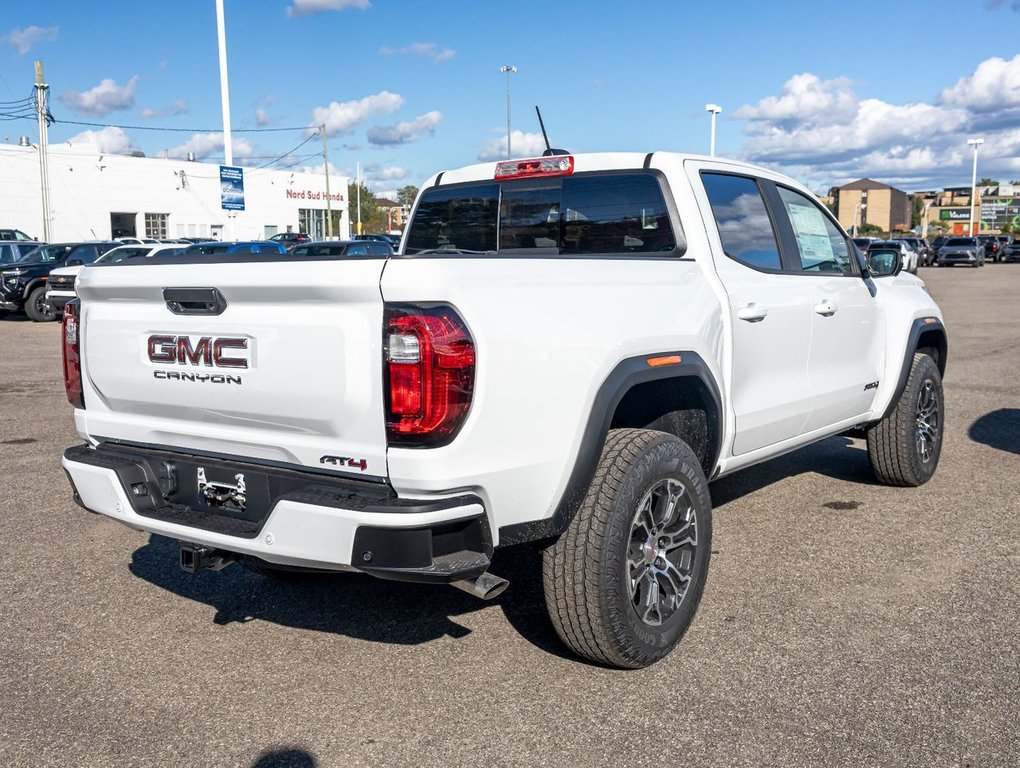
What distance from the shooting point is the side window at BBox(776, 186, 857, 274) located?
17.0 ft

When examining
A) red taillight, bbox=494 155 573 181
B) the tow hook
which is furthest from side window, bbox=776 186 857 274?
the tow hook

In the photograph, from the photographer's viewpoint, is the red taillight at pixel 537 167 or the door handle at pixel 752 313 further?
the red taillight at pixel 537 167

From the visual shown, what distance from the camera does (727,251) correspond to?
4477mm

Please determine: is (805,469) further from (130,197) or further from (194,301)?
(130,197)

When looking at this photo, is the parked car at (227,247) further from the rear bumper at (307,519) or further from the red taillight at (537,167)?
the rear bumper at (307,519)

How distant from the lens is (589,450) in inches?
131

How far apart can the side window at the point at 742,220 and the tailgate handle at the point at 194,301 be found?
2.27m

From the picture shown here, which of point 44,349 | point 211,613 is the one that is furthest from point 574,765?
point 44,349

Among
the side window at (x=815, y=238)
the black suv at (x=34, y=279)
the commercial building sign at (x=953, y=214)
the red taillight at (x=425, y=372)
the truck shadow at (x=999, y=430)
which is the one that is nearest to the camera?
the red taillight at (x=425, y=372)

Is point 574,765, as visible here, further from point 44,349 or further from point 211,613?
point 44,349

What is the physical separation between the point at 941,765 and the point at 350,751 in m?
1.82

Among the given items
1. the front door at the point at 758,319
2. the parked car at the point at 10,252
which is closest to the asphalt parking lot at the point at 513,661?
the front door at the point at 758,319

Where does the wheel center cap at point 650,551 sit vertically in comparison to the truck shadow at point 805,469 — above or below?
above

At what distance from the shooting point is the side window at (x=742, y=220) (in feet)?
14.9
